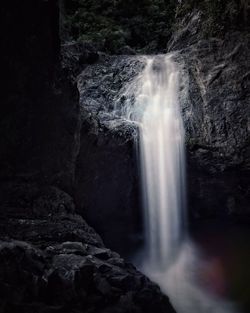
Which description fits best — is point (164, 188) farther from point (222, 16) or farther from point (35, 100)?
point (222, 16)

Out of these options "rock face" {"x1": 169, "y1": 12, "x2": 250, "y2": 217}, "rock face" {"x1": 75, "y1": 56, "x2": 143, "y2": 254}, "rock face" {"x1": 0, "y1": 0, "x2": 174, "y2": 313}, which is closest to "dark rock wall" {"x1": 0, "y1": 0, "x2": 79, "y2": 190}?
"rock face" {"x1": 0, "y1": 0, "x2": 174, "y2": 313}

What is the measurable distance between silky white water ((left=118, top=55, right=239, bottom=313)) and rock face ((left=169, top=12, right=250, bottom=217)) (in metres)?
0.36

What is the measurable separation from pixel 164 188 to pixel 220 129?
7.08ft

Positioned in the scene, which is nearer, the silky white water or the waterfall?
the silky white water

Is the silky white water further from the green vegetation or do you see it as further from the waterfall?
the green vegetation

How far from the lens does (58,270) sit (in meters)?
6.34

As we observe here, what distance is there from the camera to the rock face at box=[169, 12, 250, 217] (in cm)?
1117

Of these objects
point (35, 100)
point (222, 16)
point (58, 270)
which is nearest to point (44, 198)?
point (35, 100)

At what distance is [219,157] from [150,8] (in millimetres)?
11510

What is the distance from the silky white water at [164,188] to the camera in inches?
416

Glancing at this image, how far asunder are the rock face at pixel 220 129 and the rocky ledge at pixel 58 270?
4.46m

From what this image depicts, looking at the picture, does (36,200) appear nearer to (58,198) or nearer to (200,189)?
(58,198)

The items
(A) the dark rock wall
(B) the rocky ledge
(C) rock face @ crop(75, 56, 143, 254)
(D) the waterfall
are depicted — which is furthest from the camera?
(D) the waterfall

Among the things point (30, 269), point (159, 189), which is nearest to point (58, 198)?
point (30, 269)
